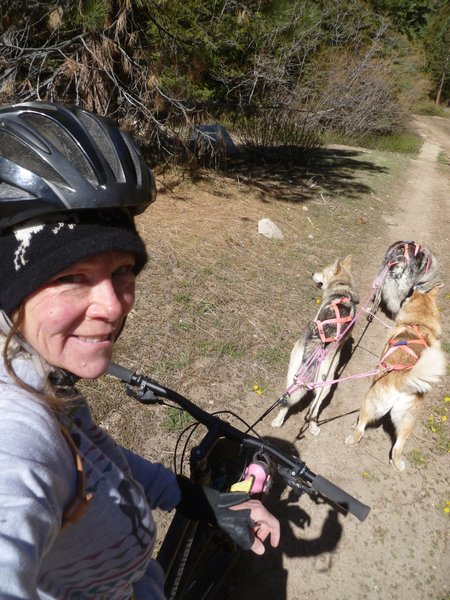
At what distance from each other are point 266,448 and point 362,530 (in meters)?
1.97

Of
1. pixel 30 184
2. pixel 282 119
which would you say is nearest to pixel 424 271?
pixel 30 184

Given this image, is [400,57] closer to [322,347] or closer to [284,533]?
[322,347]

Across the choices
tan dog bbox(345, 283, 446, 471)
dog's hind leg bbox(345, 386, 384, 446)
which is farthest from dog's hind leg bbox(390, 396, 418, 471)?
dog's hind leg bbox(345, 386, 384, 446)

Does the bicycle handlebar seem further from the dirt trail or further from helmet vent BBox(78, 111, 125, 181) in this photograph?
the dirt trail

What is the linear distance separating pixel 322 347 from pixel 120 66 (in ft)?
20.6

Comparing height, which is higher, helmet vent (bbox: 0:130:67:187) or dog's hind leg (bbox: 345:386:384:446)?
helmet vent (bbox: 0:130:67:187)

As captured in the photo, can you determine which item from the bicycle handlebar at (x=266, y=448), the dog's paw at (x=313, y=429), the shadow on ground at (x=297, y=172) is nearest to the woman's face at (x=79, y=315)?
the bicycle handlebar at (x=266, y=448)

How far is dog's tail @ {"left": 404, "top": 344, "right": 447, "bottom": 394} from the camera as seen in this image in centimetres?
313

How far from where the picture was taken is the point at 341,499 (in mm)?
1682

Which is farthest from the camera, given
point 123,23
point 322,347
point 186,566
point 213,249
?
point 213,249

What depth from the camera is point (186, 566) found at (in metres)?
1.82

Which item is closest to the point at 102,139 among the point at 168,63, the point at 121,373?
the point at 121,373

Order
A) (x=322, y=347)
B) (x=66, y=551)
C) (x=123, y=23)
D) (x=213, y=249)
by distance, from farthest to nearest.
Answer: (x=213, y=249) → (x=123, y=23) → (x=322, y=347) → (x=66, y=551)

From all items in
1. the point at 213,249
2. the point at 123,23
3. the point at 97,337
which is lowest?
the point at 213,249
